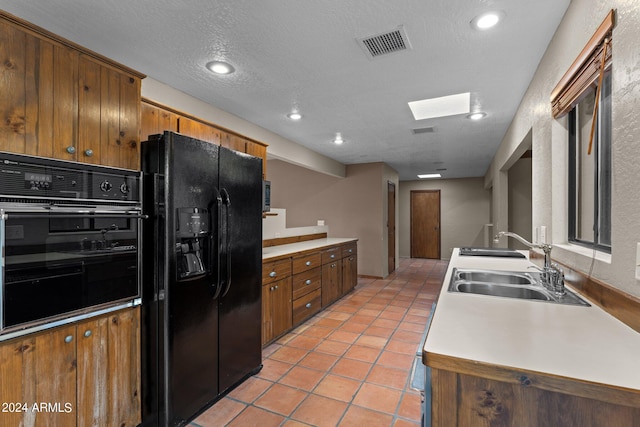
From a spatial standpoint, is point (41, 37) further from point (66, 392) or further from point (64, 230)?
point (66, 392)

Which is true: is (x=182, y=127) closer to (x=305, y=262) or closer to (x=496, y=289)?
(x=305, y=262)

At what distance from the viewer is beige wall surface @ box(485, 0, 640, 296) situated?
3.53 feet

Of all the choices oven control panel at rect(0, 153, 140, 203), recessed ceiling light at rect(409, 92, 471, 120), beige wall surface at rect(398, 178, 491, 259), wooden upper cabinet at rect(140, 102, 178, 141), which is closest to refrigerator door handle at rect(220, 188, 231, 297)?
oven control panel at rect(0, 153, 140, 203)

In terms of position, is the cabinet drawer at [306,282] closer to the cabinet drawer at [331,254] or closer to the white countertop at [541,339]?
the cabinet drawer at [331,254]

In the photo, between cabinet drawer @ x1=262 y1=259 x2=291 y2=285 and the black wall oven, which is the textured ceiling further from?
cabinet drawer @ x1=262 y1=259 x2=291 y2=285

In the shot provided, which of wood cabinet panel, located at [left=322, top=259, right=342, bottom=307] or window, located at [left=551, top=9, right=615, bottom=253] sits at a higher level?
window, located at [left=551, top=9, right=615, bottom=253]

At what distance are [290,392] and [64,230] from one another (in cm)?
179

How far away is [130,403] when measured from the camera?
1740 mm

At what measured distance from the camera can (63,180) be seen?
4.78ft

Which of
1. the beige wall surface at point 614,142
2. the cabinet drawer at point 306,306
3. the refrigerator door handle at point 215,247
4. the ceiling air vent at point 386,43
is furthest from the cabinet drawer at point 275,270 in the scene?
the beige wall surface at point 614,142

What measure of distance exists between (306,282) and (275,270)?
715 millimetres

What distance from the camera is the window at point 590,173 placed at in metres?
1.50

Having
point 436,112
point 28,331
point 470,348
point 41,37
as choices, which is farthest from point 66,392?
point 436,112

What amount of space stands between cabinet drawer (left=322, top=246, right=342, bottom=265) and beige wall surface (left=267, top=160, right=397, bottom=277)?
1.77 metres
